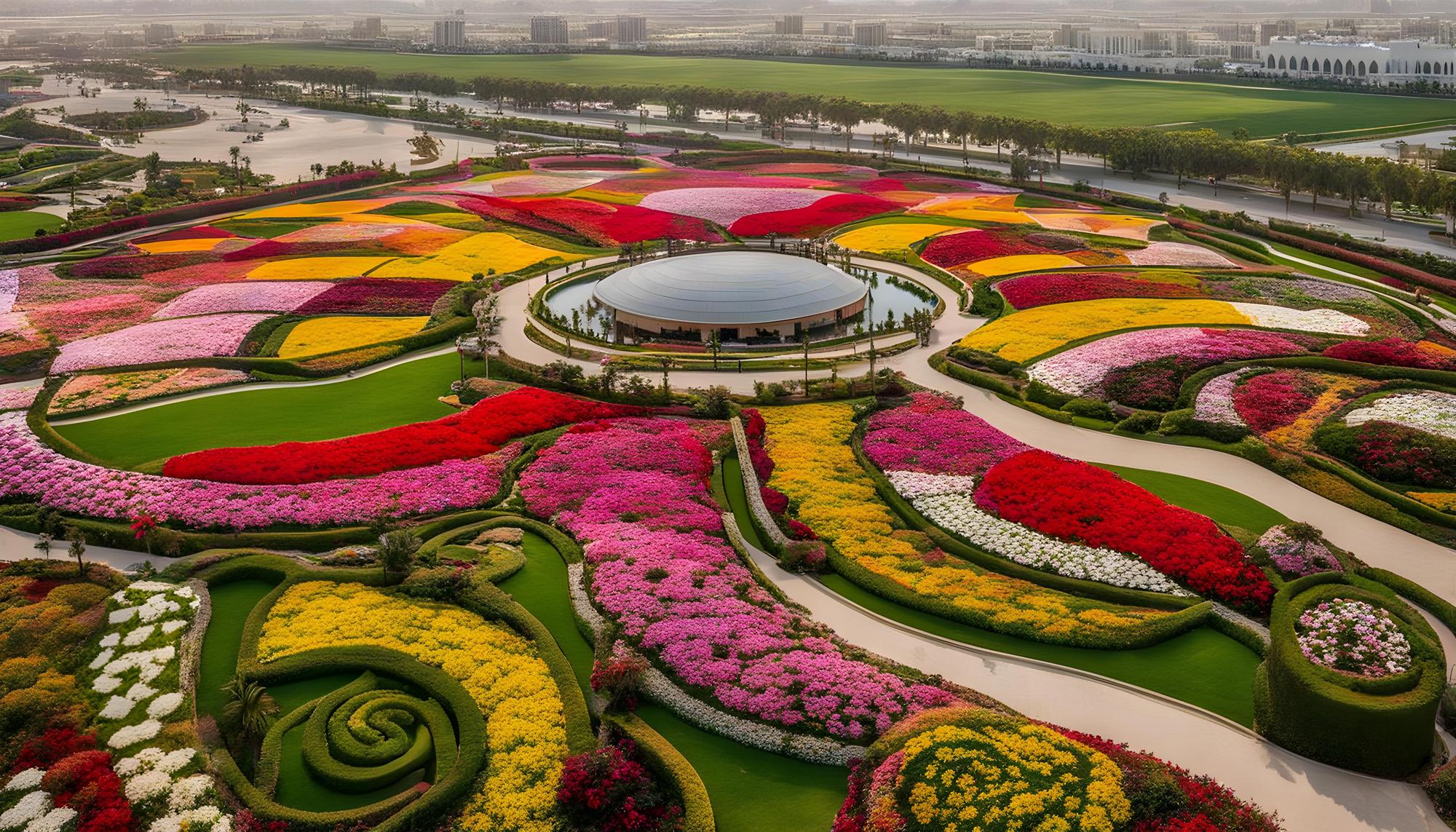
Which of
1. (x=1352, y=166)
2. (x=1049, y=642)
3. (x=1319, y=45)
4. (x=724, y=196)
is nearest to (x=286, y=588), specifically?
(x=1049, y=642)

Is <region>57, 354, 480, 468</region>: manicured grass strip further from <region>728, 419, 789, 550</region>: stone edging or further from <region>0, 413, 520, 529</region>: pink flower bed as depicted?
<region>728, 419, 789, 550</region>: stone edging

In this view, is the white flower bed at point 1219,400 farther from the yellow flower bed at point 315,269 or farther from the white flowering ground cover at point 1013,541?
the yellow flower bed at point 315,269

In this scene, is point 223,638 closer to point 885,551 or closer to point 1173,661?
point 885,551

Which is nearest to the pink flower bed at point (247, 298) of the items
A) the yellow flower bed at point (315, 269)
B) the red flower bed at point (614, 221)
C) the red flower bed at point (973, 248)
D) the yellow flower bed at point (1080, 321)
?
the yellow flower bed at point (315, 269)

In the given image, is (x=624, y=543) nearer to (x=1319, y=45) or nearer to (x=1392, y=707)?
(x=1392, y=707)

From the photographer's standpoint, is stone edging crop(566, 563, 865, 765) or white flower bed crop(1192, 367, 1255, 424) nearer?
stone edging crop(566, 563, 865, 765)

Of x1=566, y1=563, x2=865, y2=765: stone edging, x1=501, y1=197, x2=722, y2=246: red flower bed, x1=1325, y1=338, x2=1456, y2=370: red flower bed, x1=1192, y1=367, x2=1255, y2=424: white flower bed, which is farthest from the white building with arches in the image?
x1=566, y1=563, x2=865, y2=765: stone edging

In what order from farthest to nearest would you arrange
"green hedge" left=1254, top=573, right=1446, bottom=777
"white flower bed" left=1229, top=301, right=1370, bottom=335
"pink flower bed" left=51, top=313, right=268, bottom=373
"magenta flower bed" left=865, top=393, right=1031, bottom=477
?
"white flower bed" left=1229, top=301, right=1370, bottom=335
"pink flower bed" left=51, top=313, right=268, bottom=373
"magenta flower bed" left=865, top=393, right=1031, bottom=477
"green hedge" left=1254, top=573, right=1446, bottom=777
